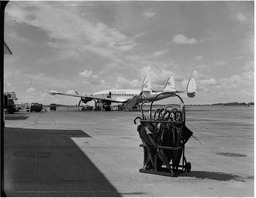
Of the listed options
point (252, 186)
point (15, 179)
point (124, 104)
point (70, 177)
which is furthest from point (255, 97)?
point (124, 104)

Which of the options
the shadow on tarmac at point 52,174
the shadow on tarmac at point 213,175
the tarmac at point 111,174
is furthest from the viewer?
the shadow on tarmac at point 213,175

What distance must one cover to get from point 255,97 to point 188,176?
7.38 ft

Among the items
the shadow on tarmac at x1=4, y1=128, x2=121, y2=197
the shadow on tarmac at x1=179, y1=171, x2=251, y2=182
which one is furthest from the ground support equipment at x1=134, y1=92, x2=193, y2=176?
the shadow on tarmac at x1=4, y1=128, x2=121, y2=197

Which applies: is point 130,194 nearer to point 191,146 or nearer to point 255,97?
point 255,97

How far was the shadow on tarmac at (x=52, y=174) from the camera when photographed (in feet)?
15.8

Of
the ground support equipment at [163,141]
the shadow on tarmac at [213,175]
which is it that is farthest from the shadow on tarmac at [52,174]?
the shadow on tarmac at [213,175]

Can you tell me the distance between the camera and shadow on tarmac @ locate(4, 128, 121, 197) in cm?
482

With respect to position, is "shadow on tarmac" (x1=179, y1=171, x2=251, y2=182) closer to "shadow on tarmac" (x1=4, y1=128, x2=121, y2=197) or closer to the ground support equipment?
the ground support equipment

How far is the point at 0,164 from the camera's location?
399 cm

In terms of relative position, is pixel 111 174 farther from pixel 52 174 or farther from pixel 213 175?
pixel 213 175

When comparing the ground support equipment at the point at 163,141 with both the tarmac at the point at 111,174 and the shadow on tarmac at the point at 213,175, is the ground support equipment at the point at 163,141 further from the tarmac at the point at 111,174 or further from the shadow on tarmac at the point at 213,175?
the shadow on tarmac at the point at 213,175

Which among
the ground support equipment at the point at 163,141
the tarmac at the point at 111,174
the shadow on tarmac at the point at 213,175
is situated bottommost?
the shadow on tarmac at the point at 213,175

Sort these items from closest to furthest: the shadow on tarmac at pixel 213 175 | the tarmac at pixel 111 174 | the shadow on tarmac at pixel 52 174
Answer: the shadow on tarmac at pixel 52 174 → the tarmac at pixel 111 174 → the shadow on tarmac at pixel 213 175

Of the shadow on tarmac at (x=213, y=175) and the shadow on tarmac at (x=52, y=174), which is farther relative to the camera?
the shadow on tarmac at (x=213, y=175)
